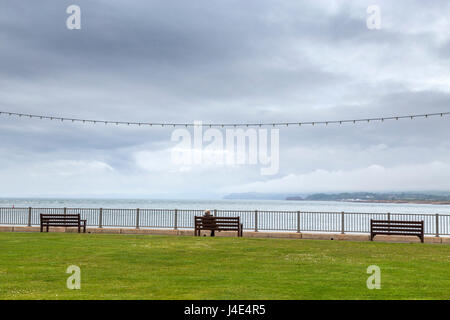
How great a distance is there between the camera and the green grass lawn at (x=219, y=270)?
9086 mm

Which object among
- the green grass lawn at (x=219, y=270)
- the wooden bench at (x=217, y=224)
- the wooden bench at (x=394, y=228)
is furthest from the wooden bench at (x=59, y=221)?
the wooden bench at (x=394, y=228)

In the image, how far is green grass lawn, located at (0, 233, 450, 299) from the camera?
909cm

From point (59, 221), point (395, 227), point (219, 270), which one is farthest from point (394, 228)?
point (59, 221)

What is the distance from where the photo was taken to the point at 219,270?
39.5 feet

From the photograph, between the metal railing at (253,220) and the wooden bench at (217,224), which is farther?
the metal railing at (253,220)

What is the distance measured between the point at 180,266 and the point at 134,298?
420cm
